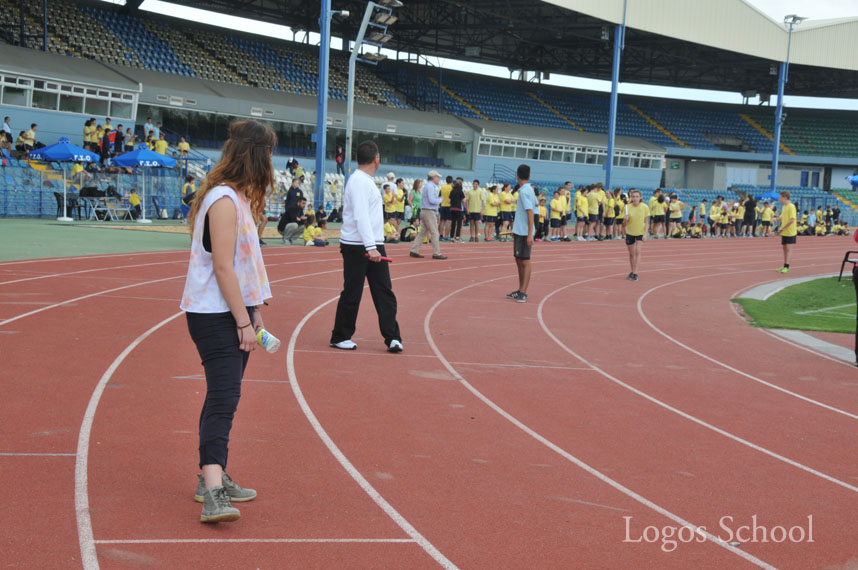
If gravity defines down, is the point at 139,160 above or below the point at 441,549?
above

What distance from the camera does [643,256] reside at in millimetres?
24141

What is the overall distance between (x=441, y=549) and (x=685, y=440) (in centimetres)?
267

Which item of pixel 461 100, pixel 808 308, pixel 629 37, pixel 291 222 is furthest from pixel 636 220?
pixel 461 100

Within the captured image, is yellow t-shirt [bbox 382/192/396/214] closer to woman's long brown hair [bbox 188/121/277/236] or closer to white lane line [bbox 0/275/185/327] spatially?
white lane line [bbox 0/275/185/327]

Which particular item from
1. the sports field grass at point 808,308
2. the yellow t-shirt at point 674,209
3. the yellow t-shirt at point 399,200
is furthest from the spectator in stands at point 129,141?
the sports field grass at point 808,308

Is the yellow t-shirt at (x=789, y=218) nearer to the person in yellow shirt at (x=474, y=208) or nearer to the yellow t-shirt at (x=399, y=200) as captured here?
the person in yellow shirt at (x=474, y=208)

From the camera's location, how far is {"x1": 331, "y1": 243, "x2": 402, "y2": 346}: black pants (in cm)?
816

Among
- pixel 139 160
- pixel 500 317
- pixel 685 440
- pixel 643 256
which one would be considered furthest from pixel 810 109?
pixel 685 440

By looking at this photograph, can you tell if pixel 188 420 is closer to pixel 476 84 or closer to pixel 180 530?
pixel 180 530

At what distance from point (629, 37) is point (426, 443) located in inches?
1896

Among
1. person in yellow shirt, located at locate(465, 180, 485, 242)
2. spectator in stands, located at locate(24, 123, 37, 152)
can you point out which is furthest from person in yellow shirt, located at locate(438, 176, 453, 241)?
spectator in stands, located at locate(24, 123, 37, 152)

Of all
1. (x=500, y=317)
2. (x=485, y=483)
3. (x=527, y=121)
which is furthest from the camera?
(x=527, y=121)

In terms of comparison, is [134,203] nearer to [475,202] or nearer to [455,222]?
[455,222]

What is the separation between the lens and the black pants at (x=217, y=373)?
13.2 feet
